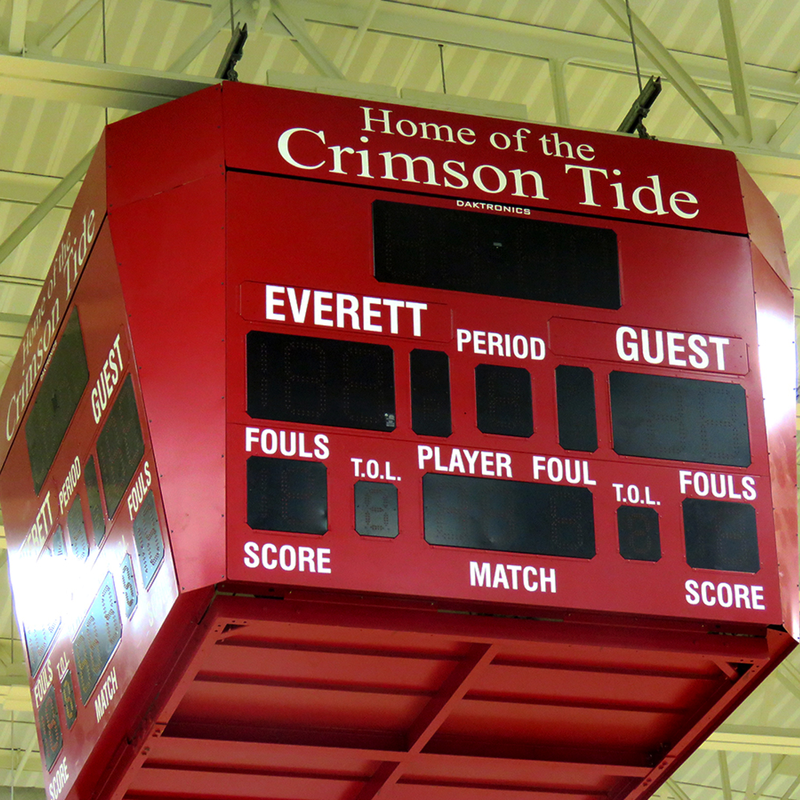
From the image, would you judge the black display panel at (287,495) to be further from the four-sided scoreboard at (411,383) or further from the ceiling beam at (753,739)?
the ceiling beam at (753,739)

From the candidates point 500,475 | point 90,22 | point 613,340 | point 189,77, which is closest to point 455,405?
point 500,475

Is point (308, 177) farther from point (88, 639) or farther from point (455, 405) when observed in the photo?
point (88, 639)

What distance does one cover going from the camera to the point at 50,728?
34.5 feet

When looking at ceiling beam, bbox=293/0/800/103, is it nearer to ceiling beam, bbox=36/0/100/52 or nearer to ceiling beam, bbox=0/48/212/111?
ceiling beam, bbox=36/0/100/52

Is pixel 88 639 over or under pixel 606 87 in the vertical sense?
under

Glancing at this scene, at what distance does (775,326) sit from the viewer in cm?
950

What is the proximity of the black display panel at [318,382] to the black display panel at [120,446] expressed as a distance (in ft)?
2.42

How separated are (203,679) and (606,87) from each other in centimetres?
733

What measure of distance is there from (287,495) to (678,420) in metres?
2.34

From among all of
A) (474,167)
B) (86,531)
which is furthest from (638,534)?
(86,531)

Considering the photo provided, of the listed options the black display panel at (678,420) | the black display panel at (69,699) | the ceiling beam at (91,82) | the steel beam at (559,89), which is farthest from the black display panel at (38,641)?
the steel beam at (559,89)

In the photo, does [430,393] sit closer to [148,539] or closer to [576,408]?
[576,408]

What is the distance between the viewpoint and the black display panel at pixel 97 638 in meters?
8.99

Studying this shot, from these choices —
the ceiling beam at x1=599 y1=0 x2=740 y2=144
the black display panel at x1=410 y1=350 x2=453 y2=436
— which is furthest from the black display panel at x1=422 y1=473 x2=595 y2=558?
the ceiling beam at x1=599 y1=0 x2=740 y2=144
